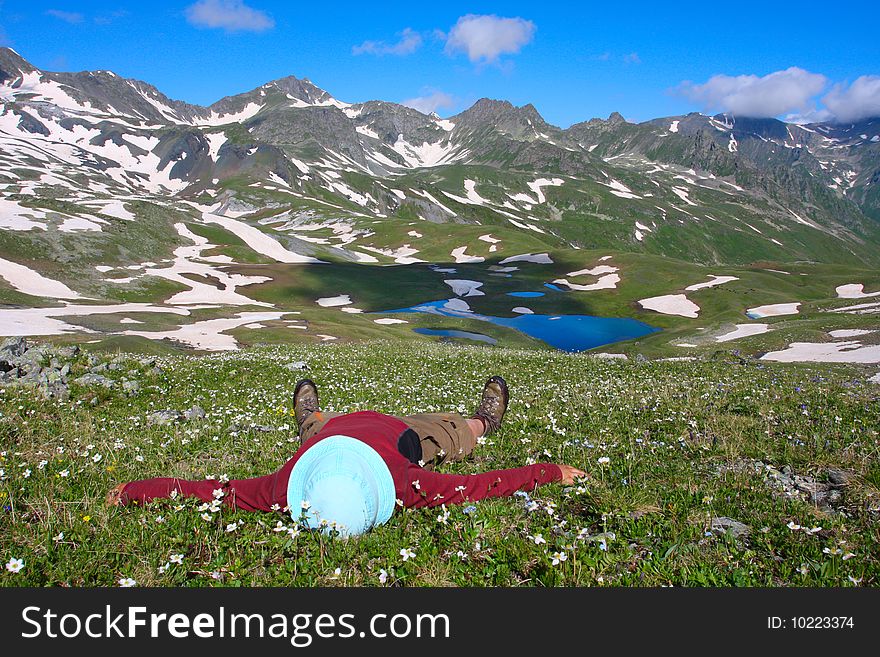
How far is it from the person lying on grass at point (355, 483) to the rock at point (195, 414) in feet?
19.0

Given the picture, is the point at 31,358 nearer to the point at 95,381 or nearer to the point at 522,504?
the point at 95,381

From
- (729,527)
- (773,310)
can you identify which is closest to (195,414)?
(729,527)

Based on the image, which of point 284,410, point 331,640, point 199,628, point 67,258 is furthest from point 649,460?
point 67,258

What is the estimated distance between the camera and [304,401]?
10.9 metres

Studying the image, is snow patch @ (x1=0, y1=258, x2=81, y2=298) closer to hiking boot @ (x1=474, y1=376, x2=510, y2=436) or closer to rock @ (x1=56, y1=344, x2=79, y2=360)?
rock @ (x1=56, y1=344, x2=79, y2=360)

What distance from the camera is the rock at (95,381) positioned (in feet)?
52.2

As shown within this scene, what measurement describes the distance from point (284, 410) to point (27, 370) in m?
10.00

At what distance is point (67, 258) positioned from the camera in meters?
105

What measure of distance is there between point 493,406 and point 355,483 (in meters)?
6.08

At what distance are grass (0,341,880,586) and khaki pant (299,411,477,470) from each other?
37cm

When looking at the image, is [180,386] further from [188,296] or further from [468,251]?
[468,251]

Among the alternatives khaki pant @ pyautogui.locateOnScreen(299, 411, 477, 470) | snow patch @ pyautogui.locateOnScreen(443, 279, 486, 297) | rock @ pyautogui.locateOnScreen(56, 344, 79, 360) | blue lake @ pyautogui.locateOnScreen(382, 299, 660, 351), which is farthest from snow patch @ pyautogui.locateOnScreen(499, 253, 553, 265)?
khaki pant @ pyautogui.locateOnScreen(299, 411, 477, 470)

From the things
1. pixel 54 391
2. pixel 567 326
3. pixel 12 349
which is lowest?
pixel 54 391

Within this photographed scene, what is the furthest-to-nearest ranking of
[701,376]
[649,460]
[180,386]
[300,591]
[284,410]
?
[701,376], [180,386], [284,410], [649,460], [300,591]
